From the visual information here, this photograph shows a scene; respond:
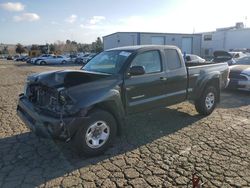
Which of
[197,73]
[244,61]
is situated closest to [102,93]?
[197,73]

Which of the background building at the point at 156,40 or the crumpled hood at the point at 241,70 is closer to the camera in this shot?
the crumpled hood at the point at 241,70

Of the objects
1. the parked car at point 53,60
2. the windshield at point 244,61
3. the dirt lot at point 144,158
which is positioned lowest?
the dirt lot at point 144,158

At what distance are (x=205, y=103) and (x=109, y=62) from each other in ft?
9.56

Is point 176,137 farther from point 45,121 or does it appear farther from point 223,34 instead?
point 223,34

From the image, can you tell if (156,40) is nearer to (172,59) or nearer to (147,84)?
(172,59)

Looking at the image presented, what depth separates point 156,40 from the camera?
37906 millimetres

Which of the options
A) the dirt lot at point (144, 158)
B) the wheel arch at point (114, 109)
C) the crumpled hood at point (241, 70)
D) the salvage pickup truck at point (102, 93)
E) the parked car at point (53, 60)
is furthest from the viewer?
the parked car at point (53, 60)

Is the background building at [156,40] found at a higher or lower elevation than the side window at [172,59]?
higher

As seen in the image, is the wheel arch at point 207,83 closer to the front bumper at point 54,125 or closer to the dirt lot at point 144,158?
the dirt lot at point 144,158

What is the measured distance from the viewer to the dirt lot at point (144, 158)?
11.5 feet

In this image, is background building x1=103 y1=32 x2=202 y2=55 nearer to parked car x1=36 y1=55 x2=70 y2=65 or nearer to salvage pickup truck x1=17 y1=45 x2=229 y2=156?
parked car x1=36 y1=55 x2=70 y2=65

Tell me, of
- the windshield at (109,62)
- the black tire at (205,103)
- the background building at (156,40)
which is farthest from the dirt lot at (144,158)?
the background building at (156,40)

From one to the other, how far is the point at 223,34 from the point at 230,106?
142ft

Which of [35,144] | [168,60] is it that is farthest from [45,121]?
[168,60]
